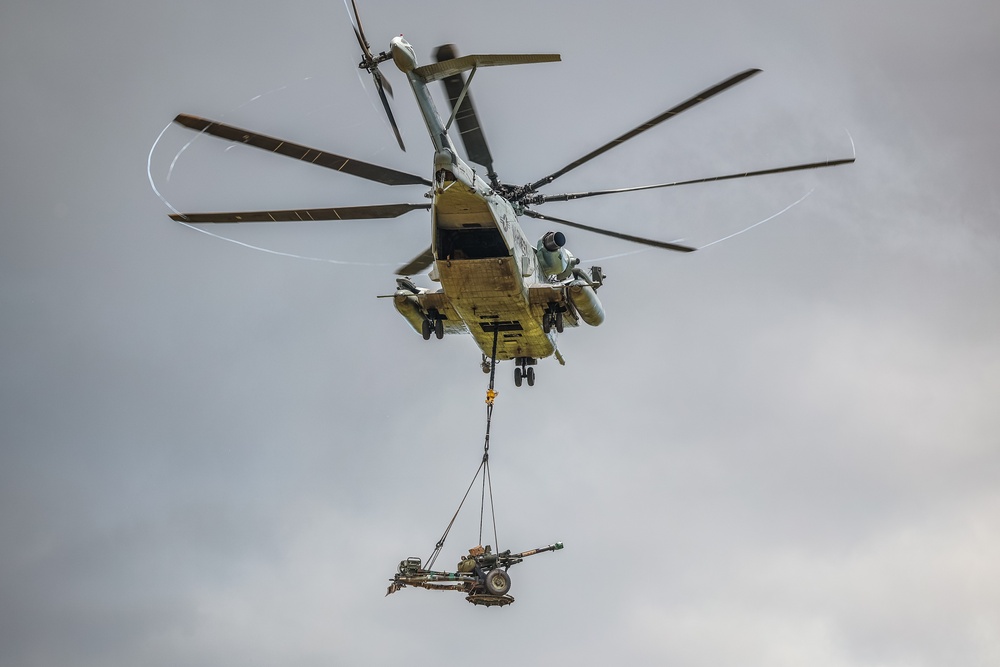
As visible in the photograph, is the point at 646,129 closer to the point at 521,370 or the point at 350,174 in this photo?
the point at 350,174

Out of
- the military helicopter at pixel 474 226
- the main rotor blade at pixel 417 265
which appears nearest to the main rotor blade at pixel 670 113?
the military helicopter at pixel 474 226

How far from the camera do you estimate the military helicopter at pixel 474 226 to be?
22.9m

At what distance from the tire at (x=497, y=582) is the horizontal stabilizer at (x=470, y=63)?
12038 mm

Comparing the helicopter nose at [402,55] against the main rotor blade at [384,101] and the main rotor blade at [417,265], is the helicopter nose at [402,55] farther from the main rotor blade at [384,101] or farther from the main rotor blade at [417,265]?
the main rotor blade at [417,265]

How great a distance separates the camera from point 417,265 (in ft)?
101

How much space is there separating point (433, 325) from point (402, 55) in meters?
9.29

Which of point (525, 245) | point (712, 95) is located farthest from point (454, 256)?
point (712, 95)

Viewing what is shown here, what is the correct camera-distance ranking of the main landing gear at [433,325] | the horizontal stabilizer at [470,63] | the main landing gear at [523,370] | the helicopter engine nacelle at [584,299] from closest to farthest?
the horizontal stabilizer at [470,63] → the helicopter engine nacelle at [584,299] → the main landing gear at [433,325] → the main landing gear at [523,370]

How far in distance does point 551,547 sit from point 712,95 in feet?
38.4

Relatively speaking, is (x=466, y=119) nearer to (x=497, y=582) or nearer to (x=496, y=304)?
(x=496, y=304)

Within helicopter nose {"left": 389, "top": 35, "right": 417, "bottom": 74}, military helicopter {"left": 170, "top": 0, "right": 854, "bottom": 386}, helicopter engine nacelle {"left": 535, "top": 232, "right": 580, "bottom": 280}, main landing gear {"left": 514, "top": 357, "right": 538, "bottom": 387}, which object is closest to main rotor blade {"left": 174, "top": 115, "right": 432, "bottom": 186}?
military helicopter {"left": 170, "top": 0, "right": 854, "bottom": 386}

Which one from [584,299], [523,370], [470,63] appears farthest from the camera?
[523,370]

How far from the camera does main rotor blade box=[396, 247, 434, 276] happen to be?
30281 mm

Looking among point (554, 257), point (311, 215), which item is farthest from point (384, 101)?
point (554, 257)
